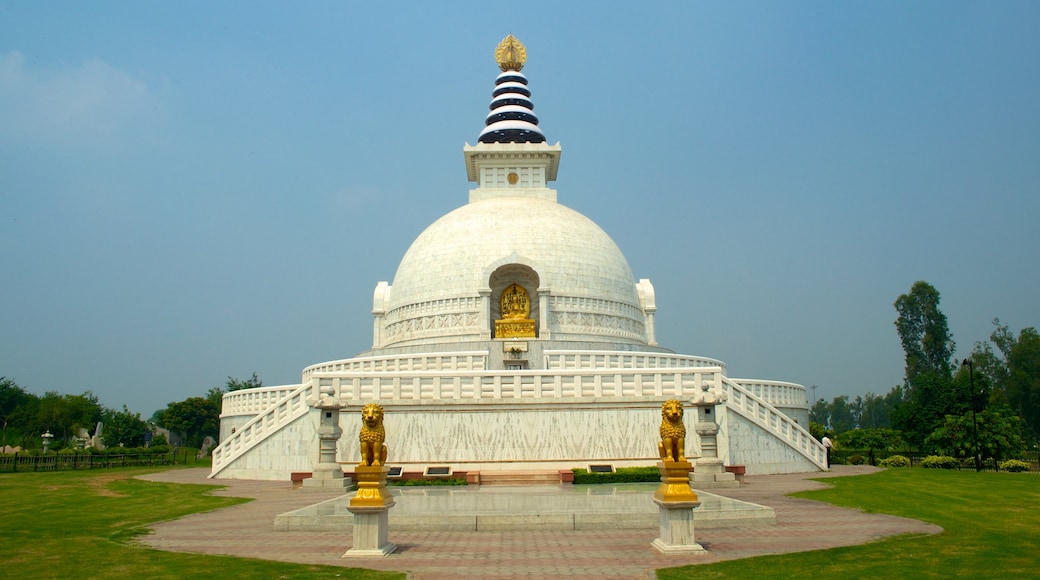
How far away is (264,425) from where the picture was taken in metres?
25.7

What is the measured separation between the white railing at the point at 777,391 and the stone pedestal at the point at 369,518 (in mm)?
21392

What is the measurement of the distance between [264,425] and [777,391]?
69.0ft

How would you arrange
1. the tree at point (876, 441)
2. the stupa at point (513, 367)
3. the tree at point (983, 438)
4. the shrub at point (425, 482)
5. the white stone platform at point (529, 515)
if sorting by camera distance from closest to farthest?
the white stone platform at point (529, 515)
the shrub at point (425, 482)
the stupa at point (513, 367)
the tree at point (983, 438)
the tree at point (876, 441)

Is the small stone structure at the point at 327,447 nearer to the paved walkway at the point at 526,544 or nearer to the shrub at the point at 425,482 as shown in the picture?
the shrub at the point at 425,482

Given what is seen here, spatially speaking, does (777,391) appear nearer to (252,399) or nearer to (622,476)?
(622,476)

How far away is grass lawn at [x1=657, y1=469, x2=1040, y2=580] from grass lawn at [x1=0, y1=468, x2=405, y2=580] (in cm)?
491

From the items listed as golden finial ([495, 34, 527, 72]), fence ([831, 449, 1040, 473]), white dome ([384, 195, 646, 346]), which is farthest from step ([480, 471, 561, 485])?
golden finial ([495, 34, 527, 72])

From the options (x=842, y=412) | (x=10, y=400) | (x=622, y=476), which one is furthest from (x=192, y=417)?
(x=842, y=412)

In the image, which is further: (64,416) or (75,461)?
(64,416)

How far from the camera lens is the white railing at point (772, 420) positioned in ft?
79.8

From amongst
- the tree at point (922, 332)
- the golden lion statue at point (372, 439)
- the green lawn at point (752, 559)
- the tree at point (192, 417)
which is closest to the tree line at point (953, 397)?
the tree at point (922, 332)

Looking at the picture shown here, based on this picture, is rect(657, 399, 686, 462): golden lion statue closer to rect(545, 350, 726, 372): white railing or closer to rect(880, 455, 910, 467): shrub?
rect(545, 350, 726, 372): white railing

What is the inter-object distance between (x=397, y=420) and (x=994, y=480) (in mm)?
17563

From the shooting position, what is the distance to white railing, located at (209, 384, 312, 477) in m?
24.9
